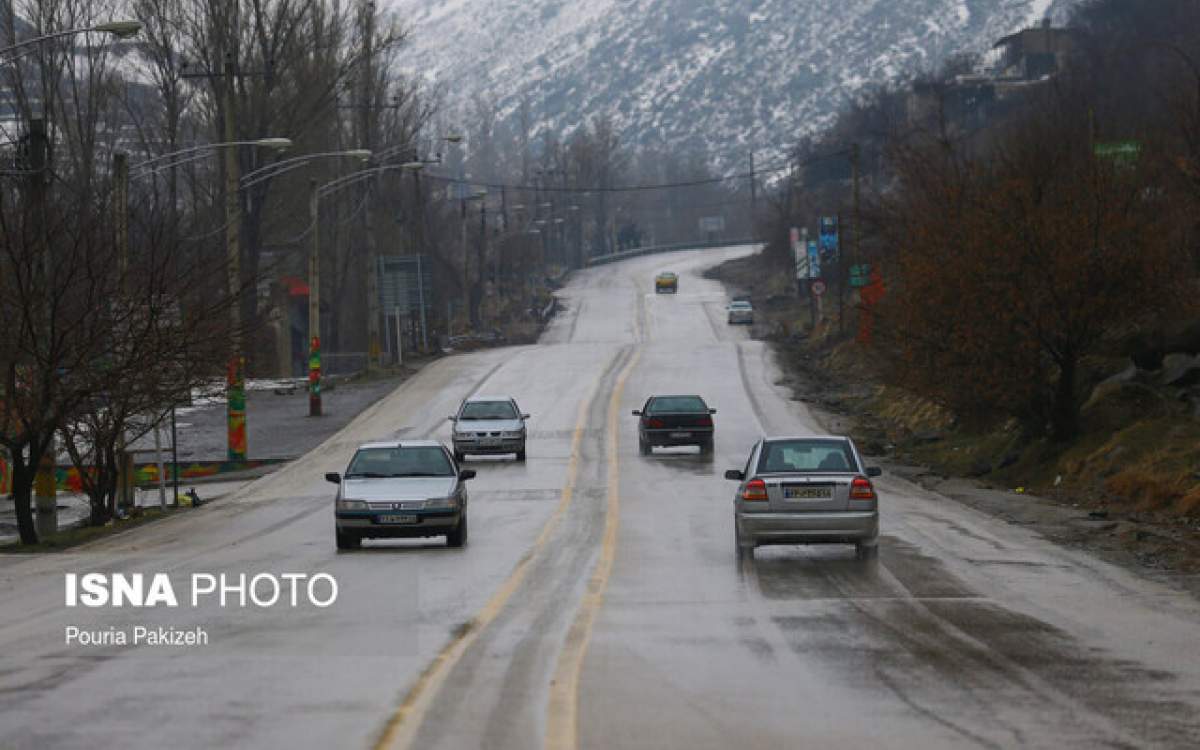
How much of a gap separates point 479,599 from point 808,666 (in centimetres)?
589

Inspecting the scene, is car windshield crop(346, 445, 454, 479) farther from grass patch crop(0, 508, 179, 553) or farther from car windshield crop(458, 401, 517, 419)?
car windshield crop(458, 401, 517, 419)

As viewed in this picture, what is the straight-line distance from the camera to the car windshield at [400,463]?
88.5 feet

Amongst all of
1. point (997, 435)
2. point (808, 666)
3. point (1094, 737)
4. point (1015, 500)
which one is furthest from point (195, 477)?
point (1094, 737)

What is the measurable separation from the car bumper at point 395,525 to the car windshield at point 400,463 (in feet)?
4.49

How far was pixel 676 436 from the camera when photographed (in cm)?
4700

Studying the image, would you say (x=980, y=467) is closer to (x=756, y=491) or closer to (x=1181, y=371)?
(x=1181, y=371)

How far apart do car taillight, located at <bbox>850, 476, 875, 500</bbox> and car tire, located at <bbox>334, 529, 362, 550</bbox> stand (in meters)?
7.15

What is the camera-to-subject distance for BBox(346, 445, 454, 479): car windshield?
88.5ft

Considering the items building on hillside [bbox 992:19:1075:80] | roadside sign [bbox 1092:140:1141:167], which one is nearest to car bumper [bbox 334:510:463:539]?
roadside sign [bbox 1092:140:1141:167]

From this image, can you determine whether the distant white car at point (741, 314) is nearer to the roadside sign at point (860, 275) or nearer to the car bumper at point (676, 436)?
the roadside sign at point (860, 275)

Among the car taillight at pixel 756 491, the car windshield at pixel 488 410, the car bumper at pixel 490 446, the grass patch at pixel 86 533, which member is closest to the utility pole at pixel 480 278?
the car windshield at pixel 488 410

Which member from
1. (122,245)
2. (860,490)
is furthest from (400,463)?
(122,245)

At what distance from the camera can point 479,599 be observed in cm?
1905

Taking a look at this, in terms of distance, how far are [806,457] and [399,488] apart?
5937mm
